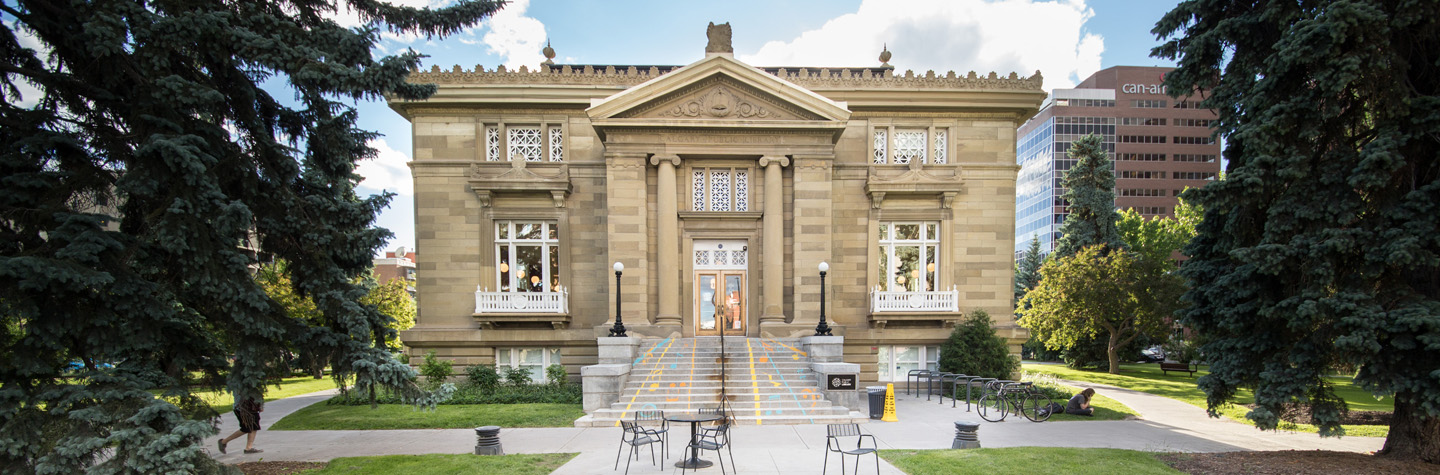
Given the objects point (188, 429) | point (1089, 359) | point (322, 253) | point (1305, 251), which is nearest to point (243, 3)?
point (322, 253)

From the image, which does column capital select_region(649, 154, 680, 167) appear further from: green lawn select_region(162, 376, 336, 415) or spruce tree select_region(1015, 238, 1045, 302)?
spruce tree select_region(1015, 238, 1045, 302)

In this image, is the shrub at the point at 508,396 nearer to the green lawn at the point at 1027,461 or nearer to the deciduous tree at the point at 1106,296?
the green lawn at the point at 1027,461

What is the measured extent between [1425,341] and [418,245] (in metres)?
24.4

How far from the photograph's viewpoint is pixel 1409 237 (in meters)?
9.88

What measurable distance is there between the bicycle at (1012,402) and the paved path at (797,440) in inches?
14.1

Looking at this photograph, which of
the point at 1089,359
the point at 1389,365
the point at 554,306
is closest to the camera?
the point at 1389,365

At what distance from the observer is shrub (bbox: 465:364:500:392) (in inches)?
802

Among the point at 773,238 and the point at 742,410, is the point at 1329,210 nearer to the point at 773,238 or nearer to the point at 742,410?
the point at 742,410

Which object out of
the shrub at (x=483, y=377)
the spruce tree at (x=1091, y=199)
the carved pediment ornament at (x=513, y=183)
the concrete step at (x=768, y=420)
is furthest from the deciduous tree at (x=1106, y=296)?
the shrub at (x=483, y=377)

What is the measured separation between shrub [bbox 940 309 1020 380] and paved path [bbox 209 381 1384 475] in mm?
4261

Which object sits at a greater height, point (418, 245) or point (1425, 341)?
point (418, 245)

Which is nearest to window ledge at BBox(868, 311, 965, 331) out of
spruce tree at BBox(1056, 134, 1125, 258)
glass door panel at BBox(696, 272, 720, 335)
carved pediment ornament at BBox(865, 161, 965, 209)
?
carved pediment ornament at BBox(865, 161, 965, 209)

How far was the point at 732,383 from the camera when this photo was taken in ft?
57.7

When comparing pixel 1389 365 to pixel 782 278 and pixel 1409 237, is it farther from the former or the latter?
pixel 782 278
